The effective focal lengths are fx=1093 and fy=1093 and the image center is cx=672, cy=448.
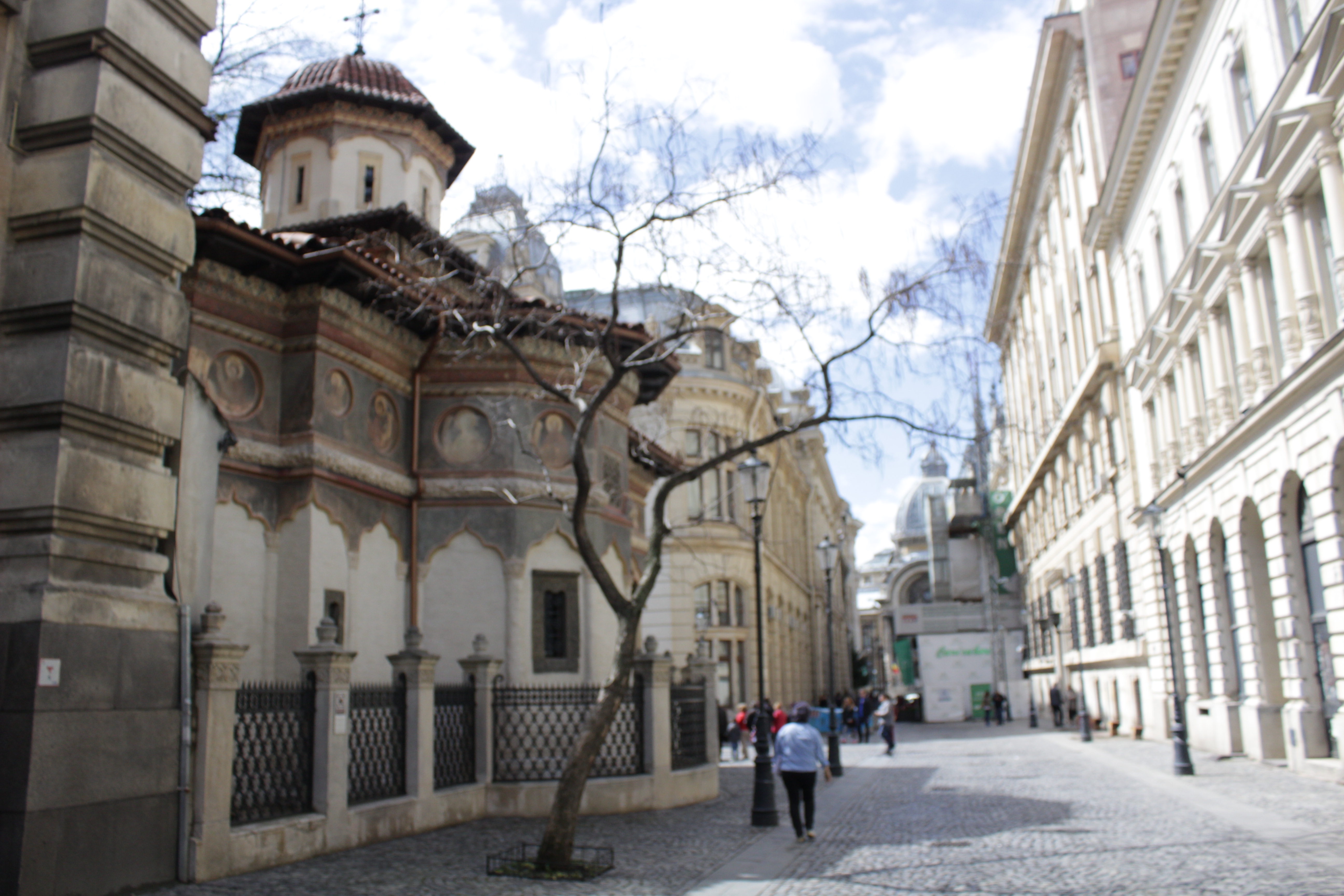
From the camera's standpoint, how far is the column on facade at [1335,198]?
50.3 feet

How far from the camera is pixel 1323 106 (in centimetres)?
1552

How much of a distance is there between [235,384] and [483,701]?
529cm

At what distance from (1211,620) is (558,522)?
1498 centimetres

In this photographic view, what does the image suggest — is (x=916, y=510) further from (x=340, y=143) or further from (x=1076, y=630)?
(x=340, y=143)

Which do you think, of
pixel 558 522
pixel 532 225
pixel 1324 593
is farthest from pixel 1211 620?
pixel 532 225

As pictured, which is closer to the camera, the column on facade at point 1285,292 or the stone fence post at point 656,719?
the stone fence post at point 656,719

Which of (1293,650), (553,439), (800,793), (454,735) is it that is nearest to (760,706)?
(800,793)

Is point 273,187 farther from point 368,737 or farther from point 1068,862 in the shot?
point 1068,862

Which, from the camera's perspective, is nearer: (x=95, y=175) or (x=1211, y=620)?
(x=95, y=175)

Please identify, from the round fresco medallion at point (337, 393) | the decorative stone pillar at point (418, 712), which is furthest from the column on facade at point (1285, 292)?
the round fresco medallion at point (337, 393)

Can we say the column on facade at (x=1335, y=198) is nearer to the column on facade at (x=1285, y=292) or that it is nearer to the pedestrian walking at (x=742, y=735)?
the column on facade at (x=1285, y=292)

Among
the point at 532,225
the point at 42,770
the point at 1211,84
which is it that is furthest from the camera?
the point at 1211,84

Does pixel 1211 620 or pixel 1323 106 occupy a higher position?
pixel 1323 106

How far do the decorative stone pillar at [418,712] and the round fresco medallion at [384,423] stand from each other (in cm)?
403
